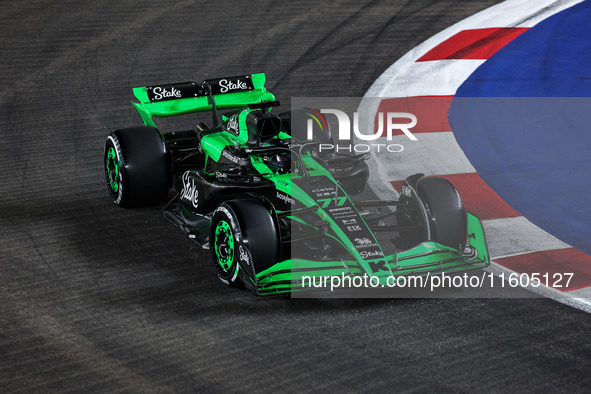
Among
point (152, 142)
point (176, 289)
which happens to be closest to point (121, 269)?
point (176, 289)

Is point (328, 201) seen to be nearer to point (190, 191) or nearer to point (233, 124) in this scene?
point (190, 191)

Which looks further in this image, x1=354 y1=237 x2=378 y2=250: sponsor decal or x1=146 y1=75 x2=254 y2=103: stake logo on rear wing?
x1=146 y1=75 x2=254 y2=103: stake logo on rear wing

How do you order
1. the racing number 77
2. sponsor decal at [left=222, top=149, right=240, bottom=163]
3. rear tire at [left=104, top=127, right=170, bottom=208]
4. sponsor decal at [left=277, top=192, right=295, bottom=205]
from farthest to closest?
rear tire at [left=104, top=127, right=170, bottom=208], sponsor decal at [left=222, top=149, right=240, bottom=163], sponsor decal at [left=277, top=192, right=295, bottom=205], the racing number 77

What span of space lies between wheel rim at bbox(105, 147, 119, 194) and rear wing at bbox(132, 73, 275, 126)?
0.54 m

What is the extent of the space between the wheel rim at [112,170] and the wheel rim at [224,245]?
6.60 feet

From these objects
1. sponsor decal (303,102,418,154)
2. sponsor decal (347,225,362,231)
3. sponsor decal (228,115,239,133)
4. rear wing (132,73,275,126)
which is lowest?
sponsor decal (347,225,362,231)

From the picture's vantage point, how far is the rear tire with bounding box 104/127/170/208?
7758mm

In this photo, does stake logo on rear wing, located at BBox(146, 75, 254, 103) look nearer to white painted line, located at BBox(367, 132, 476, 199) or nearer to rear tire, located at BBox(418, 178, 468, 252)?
white painted line, located at BBox(367, 132, 476, 199)

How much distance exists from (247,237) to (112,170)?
8.91ft

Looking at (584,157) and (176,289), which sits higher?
(584,157)

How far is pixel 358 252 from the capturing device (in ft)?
19.8

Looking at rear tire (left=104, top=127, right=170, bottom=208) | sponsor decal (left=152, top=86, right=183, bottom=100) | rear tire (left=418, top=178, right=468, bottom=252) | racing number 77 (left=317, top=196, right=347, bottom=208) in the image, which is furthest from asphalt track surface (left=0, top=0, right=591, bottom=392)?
sponsor decal (left=152, top=86, right=183, bottom=100)

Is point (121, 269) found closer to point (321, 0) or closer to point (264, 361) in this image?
point (264, 361)

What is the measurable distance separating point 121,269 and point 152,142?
4.92 feet
